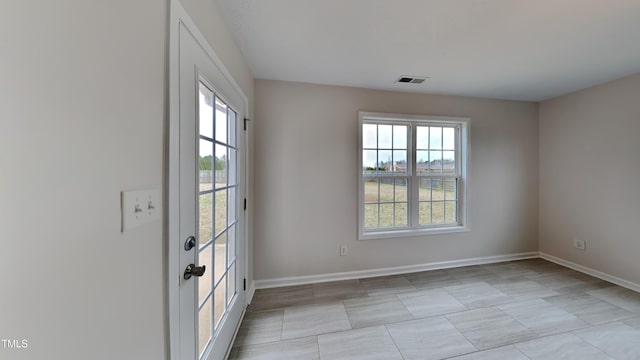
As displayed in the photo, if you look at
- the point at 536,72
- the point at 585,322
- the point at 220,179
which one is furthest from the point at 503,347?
the point at 536,72

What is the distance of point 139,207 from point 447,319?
7.93ft

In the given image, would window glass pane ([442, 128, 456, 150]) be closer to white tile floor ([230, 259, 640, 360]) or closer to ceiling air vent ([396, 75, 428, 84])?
ceiling air vent ([396, 75, 428, 84])

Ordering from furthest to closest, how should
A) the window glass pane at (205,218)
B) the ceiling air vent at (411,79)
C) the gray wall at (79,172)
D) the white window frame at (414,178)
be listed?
the white window frame at (414,178) → the ceiling air vent at (411,79) → the window glass pane at (205,218) → the gray wall at (79,172)

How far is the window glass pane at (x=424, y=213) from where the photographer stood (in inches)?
119

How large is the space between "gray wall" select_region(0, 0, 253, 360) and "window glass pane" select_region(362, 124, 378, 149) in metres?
2.31

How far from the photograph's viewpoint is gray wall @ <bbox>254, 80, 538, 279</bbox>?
8.37 feet

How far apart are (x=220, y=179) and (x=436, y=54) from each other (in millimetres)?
2108

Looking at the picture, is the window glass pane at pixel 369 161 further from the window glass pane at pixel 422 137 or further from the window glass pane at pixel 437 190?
the window glass pane at pixel 437 190

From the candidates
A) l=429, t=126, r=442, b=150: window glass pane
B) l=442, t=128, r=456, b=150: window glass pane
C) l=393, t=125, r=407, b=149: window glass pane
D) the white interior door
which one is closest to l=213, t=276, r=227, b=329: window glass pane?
the white interior door

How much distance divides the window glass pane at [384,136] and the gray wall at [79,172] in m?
2.47

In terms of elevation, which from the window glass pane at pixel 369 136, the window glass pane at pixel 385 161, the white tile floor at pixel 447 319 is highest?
the window glass pane at pixel 369 136

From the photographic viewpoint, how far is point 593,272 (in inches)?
109

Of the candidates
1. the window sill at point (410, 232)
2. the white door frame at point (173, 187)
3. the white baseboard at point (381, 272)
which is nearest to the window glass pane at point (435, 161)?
the window sill at point (410, 232)

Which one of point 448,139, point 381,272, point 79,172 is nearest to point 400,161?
point 448,139
